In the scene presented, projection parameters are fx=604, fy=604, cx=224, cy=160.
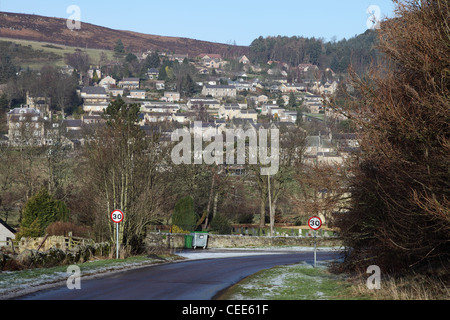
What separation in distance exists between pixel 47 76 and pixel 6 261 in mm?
160891

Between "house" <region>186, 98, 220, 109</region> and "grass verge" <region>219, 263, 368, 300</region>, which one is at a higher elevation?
"house" <region>186, 98, 220, 109</region>

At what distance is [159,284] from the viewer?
18531mm

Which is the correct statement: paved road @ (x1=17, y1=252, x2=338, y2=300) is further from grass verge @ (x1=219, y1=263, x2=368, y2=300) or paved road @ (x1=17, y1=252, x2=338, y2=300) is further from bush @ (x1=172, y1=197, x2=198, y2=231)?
bush @ (x1=172, y1=197, x2=198, y2=231)

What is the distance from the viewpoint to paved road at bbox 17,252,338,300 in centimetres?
1564

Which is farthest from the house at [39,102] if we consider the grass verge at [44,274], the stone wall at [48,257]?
the grass verge at [44,274]

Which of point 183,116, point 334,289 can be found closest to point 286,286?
point 334,289

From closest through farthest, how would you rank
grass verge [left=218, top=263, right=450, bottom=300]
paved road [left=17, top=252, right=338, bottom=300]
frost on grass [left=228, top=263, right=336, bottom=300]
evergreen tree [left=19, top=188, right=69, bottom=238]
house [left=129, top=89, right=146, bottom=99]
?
paved road [left=17, top=252, right=338, bottom=300] → grass verge [left=218, top=263, right=450, bottom=300] → frost on grass [left=228, top=263, right=336, bottom=300] → evergreen tree [left=19, top=188, right=69, bottom=238] → house [left=129, top=89, right=146, bottom=99]

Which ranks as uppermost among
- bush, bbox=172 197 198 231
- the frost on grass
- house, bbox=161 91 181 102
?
house, bbox=161 91 181 102

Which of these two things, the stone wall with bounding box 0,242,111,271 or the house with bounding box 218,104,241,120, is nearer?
the stone wall with bounding box 0,242,111,271

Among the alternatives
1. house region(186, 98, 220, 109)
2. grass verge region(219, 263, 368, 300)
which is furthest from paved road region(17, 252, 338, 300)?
house region(186, 98, 220, 109)
